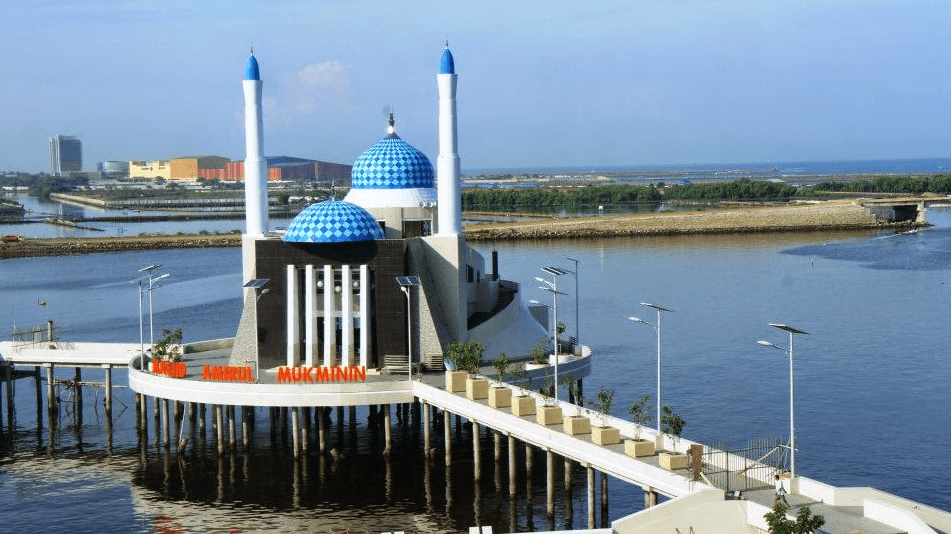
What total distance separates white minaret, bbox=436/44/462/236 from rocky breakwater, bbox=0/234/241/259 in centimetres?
13027

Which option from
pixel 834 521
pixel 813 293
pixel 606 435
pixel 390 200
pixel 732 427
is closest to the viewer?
pixel 834 521

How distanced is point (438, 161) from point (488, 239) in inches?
5064

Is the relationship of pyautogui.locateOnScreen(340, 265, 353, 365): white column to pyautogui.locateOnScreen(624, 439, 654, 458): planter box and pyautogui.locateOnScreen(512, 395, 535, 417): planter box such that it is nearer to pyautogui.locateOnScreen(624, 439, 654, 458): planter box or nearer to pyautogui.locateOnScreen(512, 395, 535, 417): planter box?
pyautogui.locateOnScreen(512, 395, 535, 417): planter box

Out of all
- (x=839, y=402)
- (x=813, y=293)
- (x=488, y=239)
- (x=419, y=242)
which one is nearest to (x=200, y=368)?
(x=419, y=242)

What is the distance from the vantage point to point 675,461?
144 feet

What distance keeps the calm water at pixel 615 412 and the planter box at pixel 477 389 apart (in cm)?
370

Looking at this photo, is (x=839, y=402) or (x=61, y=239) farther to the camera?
(x=61, y=239)

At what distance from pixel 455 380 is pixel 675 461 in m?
16.0

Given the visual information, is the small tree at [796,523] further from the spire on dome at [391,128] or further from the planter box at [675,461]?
the spire on dome at [391,128]

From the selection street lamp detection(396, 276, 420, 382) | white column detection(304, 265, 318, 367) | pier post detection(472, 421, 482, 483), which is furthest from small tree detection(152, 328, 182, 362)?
pier post detection(472, 421, 482, 483)

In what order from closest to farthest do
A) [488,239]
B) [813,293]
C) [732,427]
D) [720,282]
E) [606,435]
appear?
[606,435] → [732,427] → [813,293] → [720,282] → [488,239]

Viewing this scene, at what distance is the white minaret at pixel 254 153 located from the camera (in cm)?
6944

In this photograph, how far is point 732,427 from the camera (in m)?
65.1

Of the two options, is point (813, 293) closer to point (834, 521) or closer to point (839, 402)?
point (839, 402)
